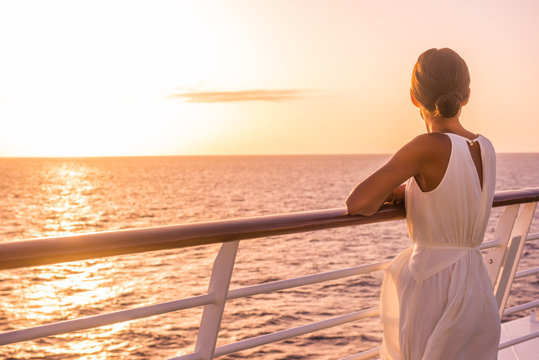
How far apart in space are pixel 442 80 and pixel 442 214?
0.37 m

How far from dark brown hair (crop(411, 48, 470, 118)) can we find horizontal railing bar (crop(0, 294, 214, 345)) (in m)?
0.83

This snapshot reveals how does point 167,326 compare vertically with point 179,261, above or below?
below

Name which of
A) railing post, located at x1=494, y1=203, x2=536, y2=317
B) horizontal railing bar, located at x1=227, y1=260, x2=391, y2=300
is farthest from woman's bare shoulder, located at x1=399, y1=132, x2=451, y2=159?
railing post, located at x1=494, y1=203, x2=536, y2=317

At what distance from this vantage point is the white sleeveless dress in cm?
174

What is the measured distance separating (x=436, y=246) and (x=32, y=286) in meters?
23.9

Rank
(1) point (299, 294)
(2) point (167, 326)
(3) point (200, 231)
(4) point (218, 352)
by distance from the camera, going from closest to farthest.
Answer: (3) point (200, 231)
(4) point (218, 352)
(2) point (167, 326)
(1) point (299, 294)

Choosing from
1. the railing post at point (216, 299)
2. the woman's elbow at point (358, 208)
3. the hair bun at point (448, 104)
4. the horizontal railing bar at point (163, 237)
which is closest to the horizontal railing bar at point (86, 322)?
the railing post at point (216, 299)

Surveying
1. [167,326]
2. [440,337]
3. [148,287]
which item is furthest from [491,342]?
[148,287]

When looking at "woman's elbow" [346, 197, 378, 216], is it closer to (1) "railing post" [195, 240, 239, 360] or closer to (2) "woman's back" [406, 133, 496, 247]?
(2) "woman's back" [406, 133, 496, 247]

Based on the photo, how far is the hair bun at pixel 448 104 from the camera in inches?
67.9

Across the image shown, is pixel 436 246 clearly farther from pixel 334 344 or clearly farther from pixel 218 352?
pixel 334 344

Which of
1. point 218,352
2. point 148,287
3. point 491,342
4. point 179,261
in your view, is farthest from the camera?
point 179,261

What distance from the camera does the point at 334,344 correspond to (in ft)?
45.6

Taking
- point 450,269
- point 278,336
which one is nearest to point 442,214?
point 450,269
